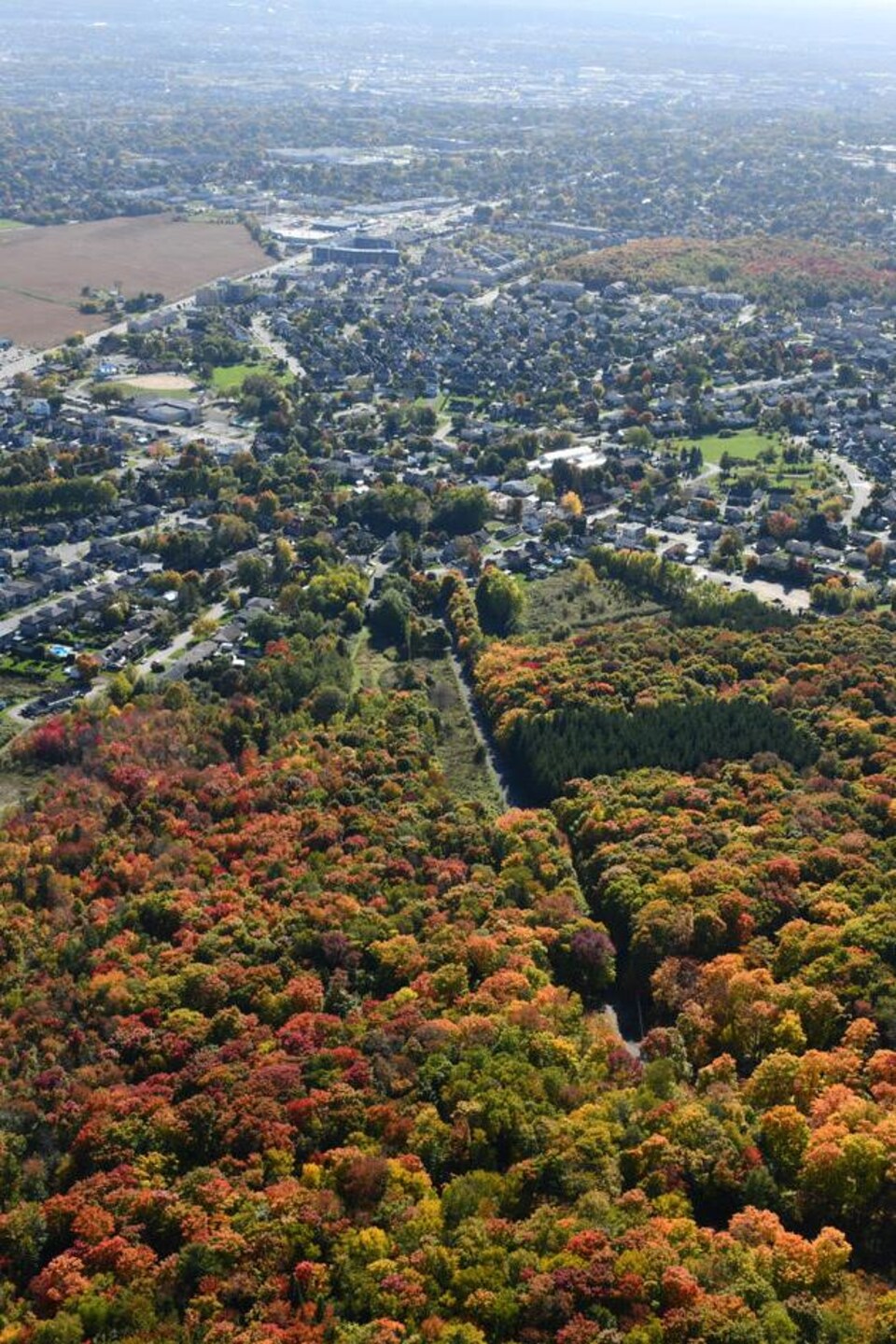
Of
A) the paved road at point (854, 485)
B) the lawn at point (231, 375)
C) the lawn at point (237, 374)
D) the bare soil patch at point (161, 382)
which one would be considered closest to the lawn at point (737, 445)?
the paved road at point (854, 485)

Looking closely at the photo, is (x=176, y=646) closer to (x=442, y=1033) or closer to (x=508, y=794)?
(x=508, y=794)

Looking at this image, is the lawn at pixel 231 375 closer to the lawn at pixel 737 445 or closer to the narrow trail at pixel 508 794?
the lawn at pixel 737 445

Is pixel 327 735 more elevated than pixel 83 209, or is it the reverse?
pixel 83 209

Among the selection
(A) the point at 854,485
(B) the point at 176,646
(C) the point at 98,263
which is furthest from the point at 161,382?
(A) the point at 854,485

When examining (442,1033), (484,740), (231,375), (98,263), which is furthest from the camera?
(98,263)

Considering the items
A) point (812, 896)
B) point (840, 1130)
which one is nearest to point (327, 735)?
point (812, 896)

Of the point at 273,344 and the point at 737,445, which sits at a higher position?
the point at 273,344

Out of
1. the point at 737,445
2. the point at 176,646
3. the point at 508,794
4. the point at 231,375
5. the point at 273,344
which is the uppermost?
the point at 273,344

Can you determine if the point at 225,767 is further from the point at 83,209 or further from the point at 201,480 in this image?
the point at 83,209
